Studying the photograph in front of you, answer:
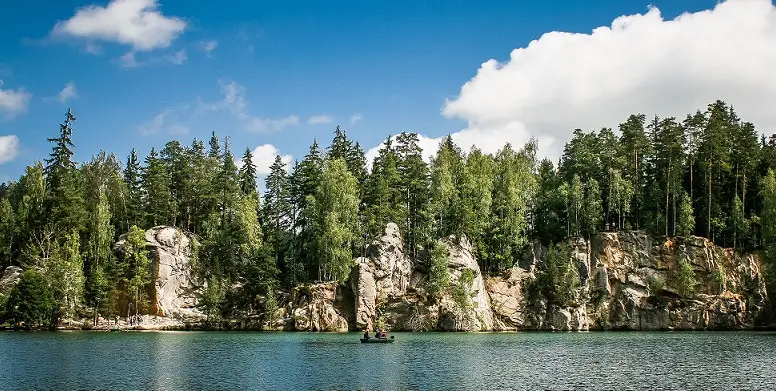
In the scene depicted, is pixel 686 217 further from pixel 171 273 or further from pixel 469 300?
pixel 171 273

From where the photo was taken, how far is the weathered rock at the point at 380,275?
88562mm

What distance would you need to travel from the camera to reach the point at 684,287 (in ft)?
309

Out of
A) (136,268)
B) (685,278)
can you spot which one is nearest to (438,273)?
(685,278)

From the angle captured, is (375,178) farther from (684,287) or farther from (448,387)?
(448,387)

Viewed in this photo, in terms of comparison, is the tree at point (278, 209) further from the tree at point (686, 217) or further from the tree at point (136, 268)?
the tree at point (686, 217)

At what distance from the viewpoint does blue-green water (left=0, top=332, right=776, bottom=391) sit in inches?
1420

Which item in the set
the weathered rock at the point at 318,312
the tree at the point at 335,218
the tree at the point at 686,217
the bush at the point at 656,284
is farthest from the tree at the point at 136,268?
the tree at the point at 686,217

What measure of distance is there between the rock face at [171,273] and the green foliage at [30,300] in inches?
537

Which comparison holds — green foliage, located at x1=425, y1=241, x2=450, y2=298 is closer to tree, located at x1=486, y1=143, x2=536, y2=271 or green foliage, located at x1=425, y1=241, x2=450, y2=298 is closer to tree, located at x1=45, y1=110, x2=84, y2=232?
tree, located at x1=486, y1=143, x2=536, y2=271

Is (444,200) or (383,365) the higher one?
(444,200)

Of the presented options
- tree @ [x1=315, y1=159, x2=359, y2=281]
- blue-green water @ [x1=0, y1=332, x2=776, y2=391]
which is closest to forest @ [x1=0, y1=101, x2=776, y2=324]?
tree @ [x1=315, y1=159, x2=359, y2=281]

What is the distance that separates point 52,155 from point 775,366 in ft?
327

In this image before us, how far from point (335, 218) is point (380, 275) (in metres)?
10.5

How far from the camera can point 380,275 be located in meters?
91.1
